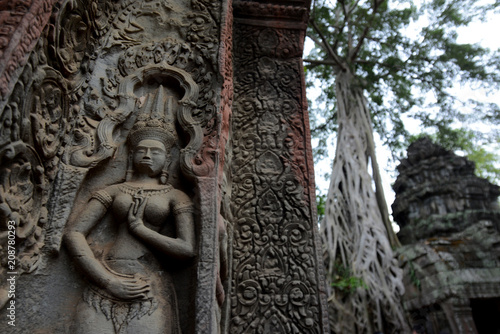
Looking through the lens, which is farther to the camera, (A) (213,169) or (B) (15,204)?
(A) (213,169)

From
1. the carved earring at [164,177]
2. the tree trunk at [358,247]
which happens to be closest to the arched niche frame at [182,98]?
the carved earring at [164,177]

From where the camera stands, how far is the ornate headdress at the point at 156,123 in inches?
95.3

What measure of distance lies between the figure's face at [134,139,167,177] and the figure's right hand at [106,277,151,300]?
2.41ft

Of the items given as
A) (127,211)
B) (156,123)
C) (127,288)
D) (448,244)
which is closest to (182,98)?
(156,123)

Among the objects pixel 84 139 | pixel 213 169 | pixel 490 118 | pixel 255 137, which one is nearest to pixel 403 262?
pixel 490 118

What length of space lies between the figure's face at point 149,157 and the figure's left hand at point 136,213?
0.25 metres

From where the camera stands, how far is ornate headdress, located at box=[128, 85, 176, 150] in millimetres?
2422

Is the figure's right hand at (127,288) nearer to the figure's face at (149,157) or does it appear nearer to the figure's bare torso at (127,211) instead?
the figure's bare torso at (127,211)

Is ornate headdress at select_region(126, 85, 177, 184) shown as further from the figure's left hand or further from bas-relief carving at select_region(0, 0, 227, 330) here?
the figure's left hand

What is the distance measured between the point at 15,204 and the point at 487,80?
10.0 metres

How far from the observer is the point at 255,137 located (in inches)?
131

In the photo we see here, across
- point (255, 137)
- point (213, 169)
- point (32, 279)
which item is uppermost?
point (255, 137)

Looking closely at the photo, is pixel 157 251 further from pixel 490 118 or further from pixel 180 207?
pixel 490 118

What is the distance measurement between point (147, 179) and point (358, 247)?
488 cm
